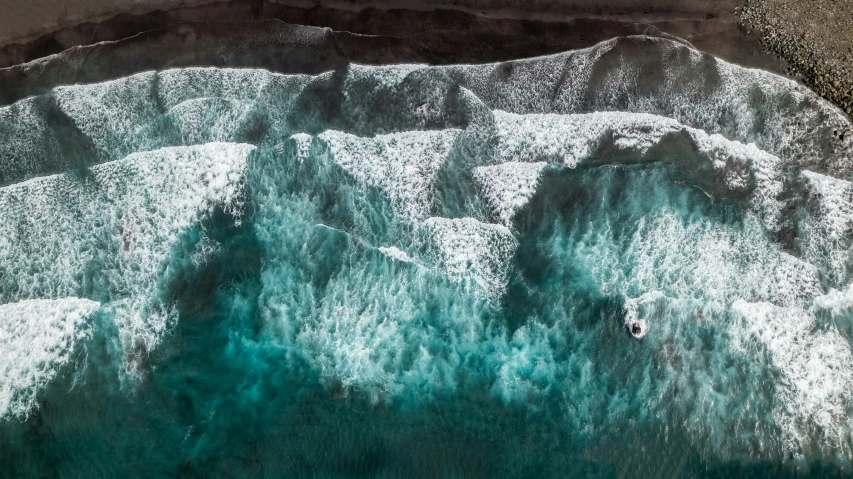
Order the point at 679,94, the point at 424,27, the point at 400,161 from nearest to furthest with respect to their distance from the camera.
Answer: the point at 400,161
the point at 679,94
the point at 424,27

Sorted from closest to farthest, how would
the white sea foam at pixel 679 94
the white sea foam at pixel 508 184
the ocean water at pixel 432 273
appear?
the ocean water at pixel 432 273
the white sea foam at pixel 508 184
the white sea foam at pixel 679 94

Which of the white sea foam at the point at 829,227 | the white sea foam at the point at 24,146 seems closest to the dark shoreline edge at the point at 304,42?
the white sea foam at the point at 24,146

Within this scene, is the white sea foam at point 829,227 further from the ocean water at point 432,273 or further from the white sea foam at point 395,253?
the white sea foam at point 395,253

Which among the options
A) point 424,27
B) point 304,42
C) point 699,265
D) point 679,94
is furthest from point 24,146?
point 699,265

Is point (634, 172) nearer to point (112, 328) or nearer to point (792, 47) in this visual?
point (792, 47)

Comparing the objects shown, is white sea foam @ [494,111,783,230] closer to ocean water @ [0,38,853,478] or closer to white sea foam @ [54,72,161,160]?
ocean water @ [0,38,853,478]

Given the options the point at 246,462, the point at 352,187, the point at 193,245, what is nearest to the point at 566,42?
the point at 352,187

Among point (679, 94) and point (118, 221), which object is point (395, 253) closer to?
point (118, 221)
